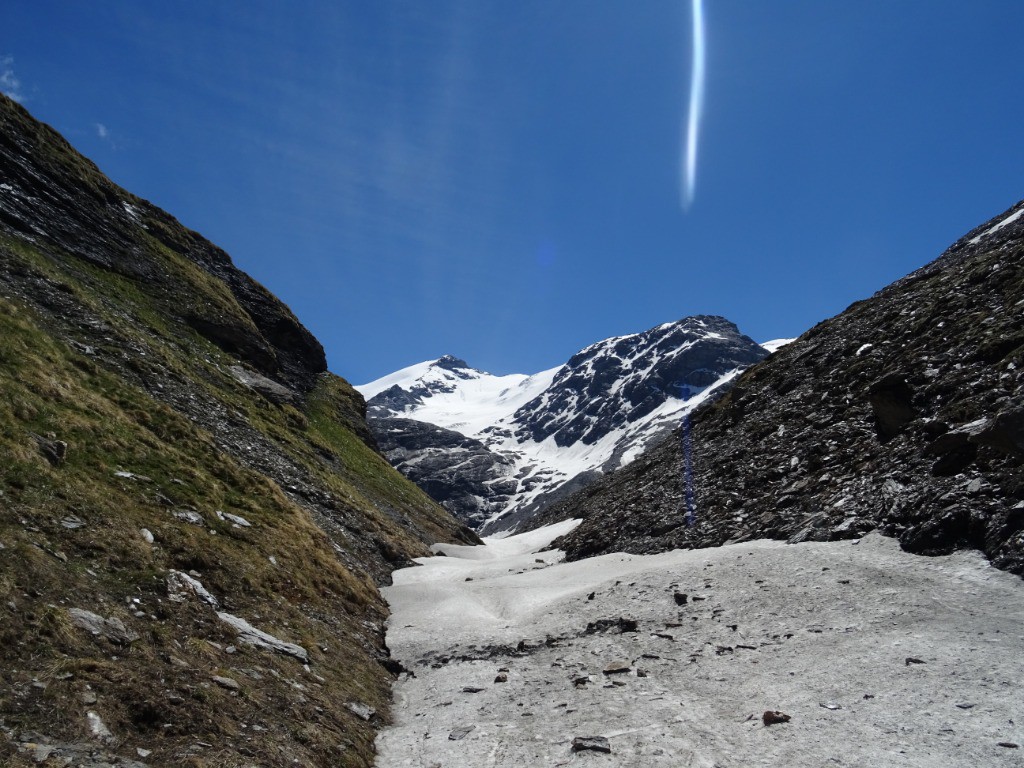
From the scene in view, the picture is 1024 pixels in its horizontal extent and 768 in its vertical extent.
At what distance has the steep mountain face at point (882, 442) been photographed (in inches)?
691

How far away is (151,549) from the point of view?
14156 mm

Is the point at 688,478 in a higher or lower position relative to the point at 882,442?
higher

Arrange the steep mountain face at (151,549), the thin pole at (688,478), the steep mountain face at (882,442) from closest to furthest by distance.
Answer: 1. the steep mountain face at (151,549)
2. the steep mountain face at (882,442)
3. the thin pole at (688,478)

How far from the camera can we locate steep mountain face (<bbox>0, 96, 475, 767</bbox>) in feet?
29.8

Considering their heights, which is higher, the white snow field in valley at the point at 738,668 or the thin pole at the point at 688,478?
the thin pole at the point at 688,478

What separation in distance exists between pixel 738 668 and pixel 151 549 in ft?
47.5

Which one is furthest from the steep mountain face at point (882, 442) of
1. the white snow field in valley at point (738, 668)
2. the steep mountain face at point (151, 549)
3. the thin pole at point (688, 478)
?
the steep mountain face at point (151, 549)

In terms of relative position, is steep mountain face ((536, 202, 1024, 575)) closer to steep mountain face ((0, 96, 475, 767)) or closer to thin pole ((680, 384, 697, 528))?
thin pole ((680, 384, 697, 528))

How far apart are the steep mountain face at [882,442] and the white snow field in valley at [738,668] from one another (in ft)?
5.24

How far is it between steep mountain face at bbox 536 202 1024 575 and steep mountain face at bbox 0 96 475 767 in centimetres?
1598

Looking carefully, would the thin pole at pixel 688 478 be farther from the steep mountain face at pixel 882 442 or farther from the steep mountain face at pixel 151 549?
the steep mountain face at pixel 151 549

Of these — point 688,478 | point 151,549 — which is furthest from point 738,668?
point 688,478

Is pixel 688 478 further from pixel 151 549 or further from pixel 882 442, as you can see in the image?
pixel 151 549

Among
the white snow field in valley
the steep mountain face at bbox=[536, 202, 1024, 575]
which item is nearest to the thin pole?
the steep mountain face at bbox=[536, 202, 1024, 575]
